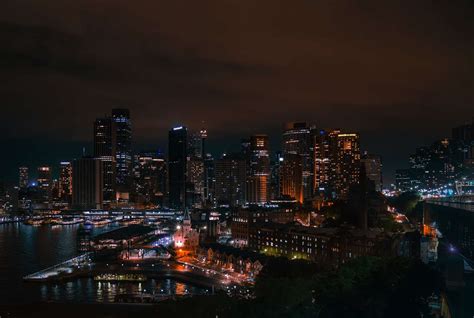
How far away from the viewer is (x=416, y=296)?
32.2 ft

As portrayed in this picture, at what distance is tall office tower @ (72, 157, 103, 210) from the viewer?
65500 mm

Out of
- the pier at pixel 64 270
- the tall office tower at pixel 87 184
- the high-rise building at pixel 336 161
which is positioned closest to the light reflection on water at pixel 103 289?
the pier at pixel 64 270

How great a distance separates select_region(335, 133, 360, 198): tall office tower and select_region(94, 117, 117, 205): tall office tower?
3145 cm

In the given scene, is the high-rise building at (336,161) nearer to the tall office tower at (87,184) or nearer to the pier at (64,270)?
the tall office tower at (87,184)

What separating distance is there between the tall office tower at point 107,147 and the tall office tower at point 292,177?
27.0 meters

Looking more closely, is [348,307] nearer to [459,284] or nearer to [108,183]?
[459,284]

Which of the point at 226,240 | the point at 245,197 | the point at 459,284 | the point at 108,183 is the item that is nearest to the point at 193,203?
the point at 245,197

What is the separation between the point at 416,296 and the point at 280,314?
274 cm

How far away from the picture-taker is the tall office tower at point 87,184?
65.5 meters

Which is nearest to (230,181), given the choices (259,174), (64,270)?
(259,174)

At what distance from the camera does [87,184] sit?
217 feet

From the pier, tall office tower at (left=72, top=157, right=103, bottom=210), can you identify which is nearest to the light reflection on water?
the pier

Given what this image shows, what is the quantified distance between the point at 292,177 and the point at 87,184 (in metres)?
27.1

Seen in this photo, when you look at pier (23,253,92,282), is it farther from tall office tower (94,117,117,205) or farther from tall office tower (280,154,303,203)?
tall office tower (94,117,117,205)
